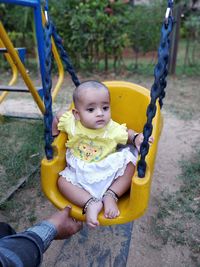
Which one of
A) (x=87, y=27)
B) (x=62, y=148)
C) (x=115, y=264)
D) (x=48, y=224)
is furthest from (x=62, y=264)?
(x=87, y=27)

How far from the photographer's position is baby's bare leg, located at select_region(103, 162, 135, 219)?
1534 mm

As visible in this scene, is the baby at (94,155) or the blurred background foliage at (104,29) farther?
the blurred background foliage at (104,29)

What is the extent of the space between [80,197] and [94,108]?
428 millimetres

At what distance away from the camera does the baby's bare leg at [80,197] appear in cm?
151

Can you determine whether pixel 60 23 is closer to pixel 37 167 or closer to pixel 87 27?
pixel 87 27

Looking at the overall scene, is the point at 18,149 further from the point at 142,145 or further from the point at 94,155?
the point at 142,145

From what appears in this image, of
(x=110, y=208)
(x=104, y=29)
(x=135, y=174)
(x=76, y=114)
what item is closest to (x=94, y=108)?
(x=76, y=114)

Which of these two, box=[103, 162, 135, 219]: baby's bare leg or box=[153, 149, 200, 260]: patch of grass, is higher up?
box=[103, 162, 135, 219]: baby's bare leg

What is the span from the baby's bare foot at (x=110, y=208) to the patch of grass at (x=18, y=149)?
1.11 metres

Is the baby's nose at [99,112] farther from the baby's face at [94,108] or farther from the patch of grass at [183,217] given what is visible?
the patch of grass at [183,217]

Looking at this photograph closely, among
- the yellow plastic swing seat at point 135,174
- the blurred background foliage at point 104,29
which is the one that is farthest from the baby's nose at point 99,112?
the blurred background foliage at point 104,29

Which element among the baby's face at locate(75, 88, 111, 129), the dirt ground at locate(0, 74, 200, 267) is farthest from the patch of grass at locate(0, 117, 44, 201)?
Answer: the baby's face at locate(75, 88, 111, 129)

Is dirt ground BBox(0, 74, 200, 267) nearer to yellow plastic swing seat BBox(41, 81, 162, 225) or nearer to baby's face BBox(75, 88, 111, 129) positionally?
yellow plastic swing seat BBox(41, 81, 162, 225)

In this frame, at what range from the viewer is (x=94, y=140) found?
71.7 inches
